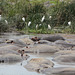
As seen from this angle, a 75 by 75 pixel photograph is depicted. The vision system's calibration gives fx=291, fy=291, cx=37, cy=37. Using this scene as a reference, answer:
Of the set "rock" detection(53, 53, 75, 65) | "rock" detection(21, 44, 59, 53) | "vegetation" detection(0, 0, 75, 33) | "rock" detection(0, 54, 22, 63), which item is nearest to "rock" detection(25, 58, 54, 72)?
"rock" detection(53, 53, 75, 65)

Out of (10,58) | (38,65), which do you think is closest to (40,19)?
(10,58)

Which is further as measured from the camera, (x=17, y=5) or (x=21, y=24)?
(x=17, y=5)

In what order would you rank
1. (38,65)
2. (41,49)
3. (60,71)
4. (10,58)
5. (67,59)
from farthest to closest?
1. (41,49)
2. (10,58)
3. (67,59)
4. (38,65)
5. (60,71)

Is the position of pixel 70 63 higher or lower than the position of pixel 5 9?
lower

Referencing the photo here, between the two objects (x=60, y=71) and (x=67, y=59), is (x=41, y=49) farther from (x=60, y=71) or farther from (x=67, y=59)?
(x=60, y=71)

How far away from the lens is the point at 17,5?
1038 inches

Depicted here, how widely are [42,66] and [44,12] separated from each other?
1696cm

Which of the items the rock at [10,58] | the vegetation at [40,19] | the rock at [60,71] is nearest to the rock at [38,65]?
the rock at [60,71]

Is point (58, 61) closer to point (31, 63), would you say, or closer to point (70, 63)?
point (70, 63)

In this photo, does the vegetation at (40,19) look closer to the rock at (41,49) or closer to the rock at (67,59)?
the rock at (41,49)

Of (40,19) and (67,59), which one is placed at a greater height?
(40,19)

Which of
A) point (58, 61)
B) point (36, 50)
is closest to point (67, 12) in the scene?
point (36, 50)

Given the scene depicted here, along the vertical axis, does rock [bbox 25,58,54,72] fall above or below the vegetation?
below

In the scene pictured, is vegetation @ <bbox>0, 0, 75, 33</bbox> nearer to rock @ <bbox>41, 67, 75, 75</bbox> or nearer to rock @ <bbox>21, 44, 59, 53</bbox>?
A: rock @ <bbox>21, 44, 59, 53</bbox>
